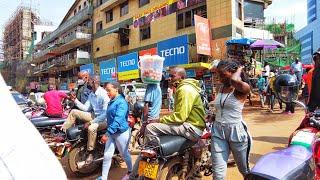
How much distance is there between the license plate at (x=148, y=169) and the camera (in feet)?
13.0

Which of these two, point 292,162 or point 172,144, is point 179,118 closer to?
point 172,144

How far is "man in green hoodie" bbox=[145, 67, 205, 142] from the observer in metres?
4.12

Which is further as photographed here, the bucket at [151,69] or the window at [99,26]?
the window at [99,26]

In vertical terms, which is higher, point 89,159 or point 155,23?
point 155,23

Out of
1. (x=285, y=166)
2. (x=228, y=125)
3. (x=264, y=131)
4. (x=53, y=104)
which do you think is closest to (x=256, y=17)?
(x=264, y=131)

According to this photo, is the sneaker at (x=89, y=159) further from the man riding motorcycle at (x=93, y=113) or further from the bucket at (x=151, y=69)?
the bucket at (x=151, y=69)

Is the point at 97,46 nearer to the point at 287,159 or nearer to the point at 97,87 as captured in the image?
the point at 97,87

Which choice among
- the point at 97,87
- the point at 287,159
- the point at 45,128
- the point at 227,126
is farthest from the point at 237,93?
the point at 45,128

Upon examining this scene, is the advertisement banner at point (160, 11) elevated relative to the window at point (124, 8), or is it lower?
lower

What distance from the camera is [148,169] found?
4.03 m

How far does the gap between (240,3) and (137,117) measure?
1546 centimetres

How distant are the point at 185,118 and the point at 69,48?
39.3m

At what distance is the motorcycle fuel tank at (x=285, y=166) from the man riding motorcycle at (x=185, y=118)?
154 centimetres

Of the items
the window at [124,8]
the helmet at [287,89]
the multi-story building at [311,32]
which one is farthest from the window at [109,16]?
the multi-story building at [311,32]
